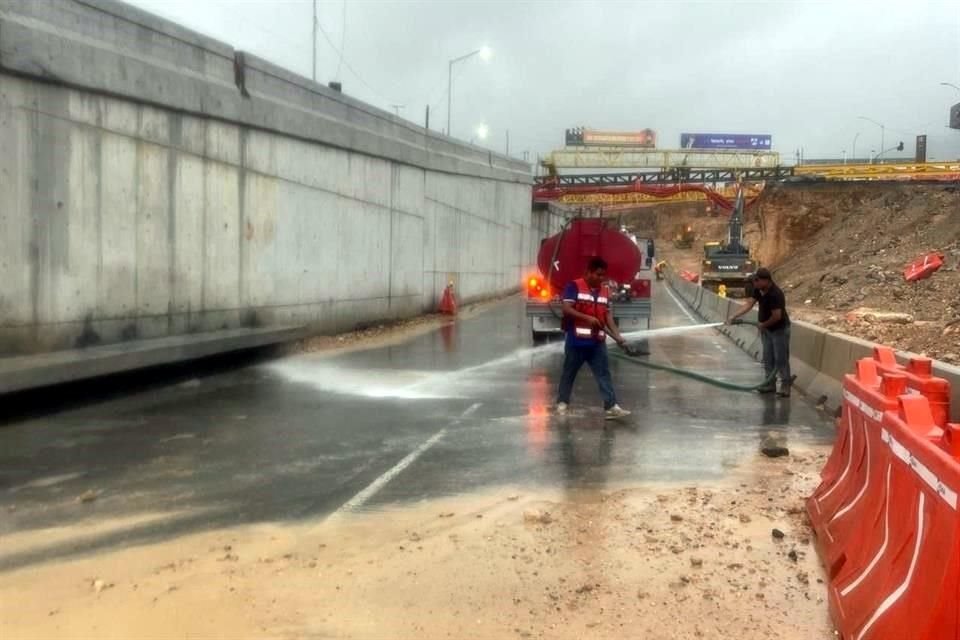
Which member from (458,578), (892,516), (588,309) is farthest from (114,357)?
(892,516)

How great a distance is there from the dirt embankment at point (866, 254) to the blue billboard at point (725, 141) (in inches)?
1927

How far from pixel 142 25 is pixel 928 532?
1279 cm

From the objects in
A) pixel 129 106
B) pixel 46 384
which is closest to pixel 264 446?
pixel 46 384

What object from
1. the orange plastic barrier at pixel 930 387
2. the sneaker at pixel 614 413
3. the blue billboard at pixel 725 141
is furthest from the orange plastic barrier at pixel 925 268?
the blue billboard at pixel 725 141

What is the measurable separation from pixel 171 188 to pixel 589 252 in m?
7.89

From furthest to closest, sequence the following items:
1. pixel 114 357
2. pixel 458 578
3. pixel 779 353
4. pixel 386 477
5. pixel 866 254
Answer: pixel 866 254, pixel 779 353, pixel 114 357, pixel 386 477, pixel 458 578

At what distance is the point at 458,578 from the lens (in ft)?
17.4

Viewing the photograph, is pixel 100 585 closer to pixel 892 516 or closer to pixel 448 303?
pixel 892 516

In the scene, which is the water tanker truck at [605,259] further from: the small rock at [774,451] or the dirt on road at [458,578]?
the dirt on road at [458,578]

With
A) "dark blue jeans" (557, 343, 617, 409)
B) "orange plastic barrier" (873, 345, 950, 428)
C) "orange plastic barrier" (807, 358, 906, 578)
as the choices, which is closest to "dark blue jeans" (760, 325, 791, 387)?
"dark blue jeans" (557, 343, 617, 409)

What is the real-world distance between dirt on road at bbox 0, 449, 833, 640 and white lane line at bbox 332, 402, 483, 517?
25cm

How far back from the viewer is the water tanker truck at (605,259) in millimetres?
17828

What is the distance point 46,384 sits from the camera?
10289 millimetres

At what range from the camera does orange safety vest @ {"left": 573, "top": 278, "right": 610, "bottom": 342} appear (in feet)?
33.9
